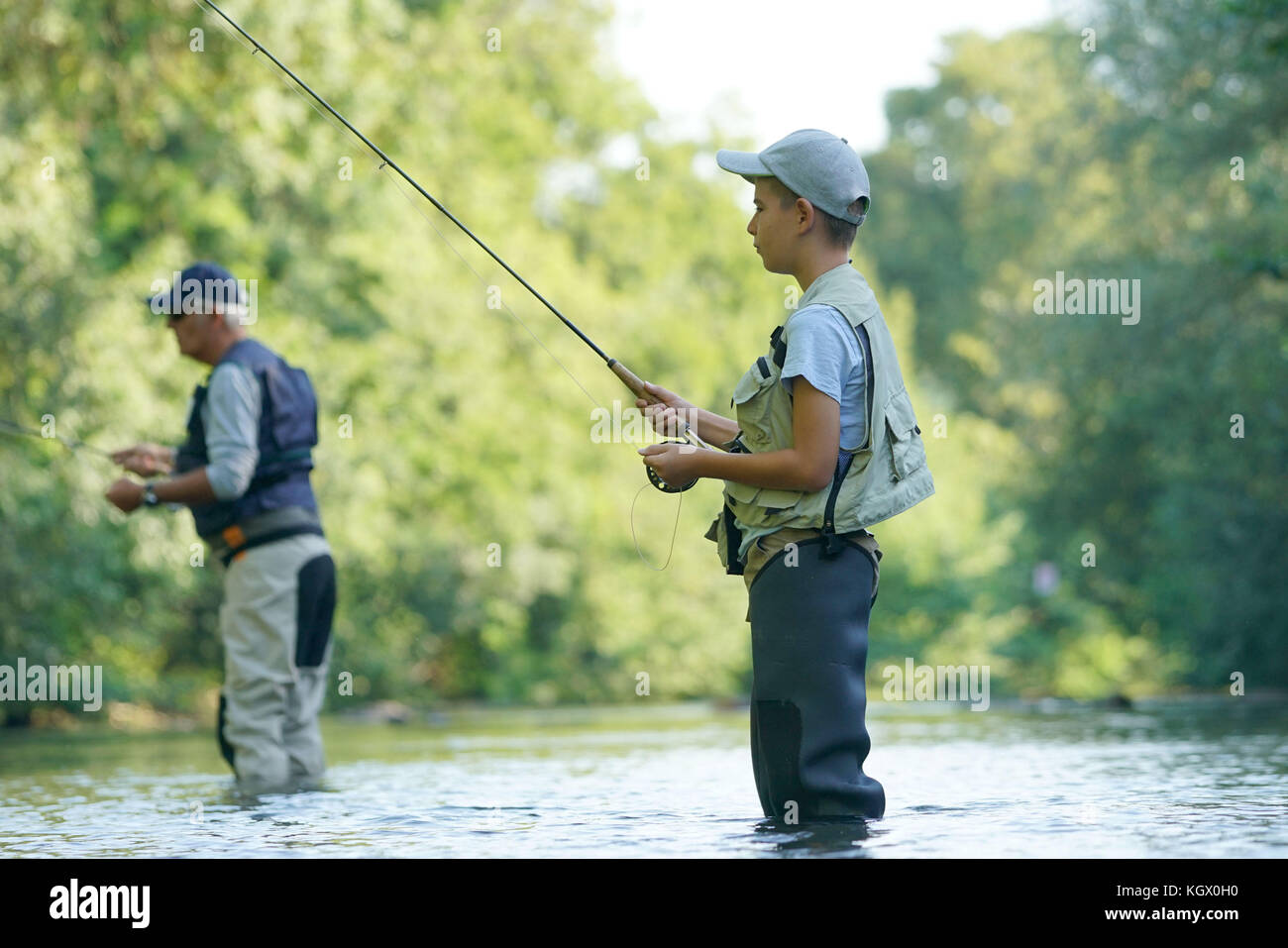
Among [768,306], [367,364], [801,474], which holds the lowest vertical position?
[801,474]

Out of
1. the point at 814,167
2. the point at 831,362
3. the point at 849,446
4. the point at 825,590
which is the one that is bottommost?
the point at 825,590

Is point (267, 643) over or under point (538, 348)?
under

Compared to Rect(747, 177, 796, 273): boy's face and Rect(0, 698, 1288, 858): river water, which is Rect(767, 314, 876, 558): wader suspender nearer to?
Rect(747, 177, 796, 273): boy's face

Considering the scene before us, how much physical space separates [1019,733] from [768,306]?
22.0 meters

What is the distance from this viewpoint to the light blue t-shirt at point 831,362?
4.82 metres

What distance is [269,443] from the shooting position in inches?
295

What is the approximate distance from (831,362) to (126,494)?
3608mm

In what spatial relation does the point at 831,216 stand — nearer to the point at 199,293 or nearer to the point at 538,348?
the point at 199,293

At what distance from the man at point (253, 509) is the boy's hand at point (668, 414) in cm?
247

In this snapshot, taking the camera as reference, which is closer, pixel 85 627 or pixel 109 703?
pixel 85 627

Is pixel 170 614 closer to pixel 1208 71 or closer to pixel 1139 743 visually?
pixel 1139 743

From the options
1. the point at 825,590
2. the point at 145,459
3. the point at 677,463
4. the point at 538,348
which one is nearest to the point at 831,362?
the point at 677,463

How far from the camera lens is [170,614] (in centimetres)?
1916

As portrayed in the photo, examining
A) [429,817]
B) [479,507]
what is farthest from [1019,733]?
[479,507]
